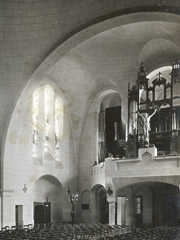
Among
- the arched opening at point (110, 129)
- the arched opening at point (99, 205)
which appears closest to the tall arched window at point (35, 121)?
the arched opening at point (110, 129)

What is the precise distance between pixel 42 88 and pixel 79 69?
3.22 metres

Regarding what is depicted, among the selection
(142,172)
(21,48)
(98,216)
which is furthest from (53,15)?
(98,216)

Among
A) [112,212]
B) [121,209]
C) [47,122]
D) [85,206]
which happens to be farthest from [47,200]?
[112,212]

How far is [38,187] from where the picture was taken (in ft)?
101

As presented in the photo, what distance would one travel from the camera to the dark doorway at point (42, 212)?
99.8 ft

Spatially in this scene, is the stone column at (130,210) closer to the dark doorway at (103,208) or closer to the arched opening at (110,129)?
the dark doorway at (103,208)

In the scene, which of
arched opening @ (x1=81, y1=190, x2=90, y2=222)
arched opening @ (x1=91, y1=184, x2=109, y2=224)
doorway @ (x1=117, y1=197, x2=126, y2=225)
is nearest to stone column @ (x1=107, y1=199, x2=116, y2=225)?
doorway @ (x1=117, y1=197, x2=126, y2=225)

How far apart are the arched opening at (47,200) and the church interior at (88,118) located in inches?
3.2

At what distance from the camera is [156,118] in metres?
28.2

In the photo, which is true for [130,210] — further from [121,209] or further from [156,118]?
[156,118]

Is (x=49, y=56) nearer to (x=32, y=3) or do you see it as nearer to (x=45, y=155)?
(x=32, y=3)

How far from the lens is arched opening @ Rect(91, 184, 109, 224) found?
31656mm

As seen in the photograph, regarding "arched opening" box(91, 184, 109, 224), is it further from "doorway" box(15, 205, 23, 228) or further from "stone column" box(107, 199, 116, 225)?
"doorway" box(15, 205, 23, 228)

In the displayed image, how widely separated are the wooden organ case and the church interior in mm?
75
